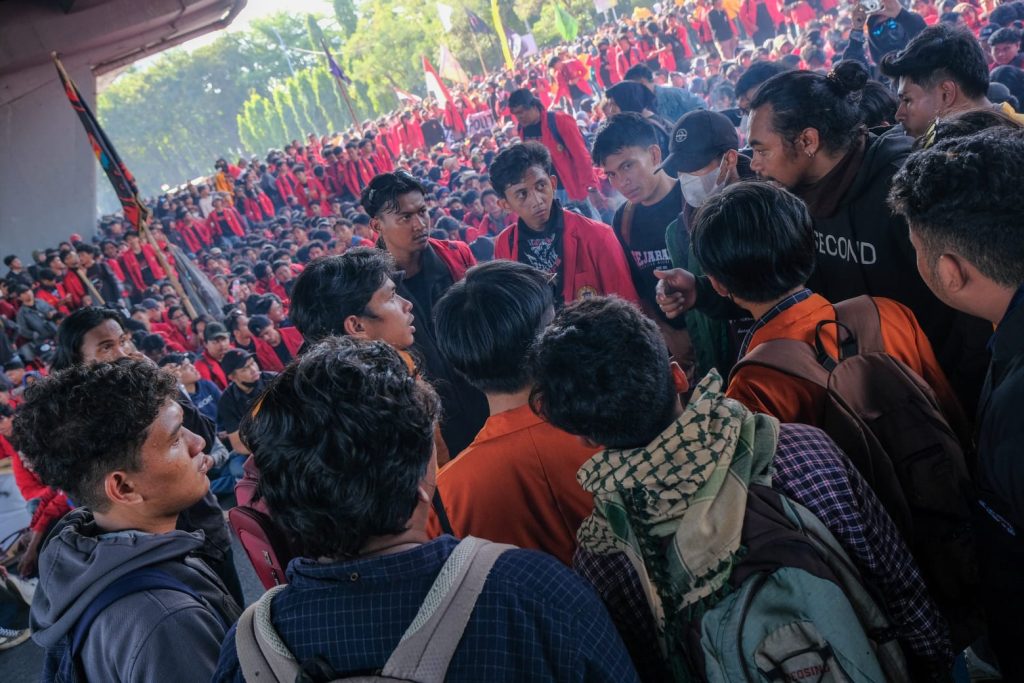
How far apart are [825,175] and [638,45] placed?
48.8ft

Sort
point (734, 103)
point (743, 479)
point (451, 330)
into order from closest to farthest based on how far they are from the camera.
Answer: point (743, 479)
point (451, 330)
point (734, 103)

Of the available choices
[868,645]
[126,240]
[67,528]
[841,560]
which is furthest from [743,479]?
[126,240]

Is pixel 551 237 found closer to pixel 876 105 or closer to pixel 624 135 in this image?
pixel 624 135

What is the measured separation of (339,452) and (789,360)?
106 cm

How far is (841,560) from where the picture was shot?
1219 mm

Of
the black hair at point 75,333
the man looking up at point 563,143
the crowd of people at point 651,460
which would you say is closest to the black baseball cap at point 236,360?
the black hair at point 75,333

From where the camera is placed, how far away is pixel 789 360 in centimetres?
158

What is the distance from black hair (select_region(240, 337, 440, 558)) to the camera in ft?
3.63

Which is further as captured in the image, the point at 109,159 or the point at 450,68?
the point at 450,68

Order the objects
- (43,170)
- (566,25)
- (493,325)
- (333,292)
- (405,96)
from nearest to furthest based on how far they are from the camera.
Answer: (493,325), (333,292), (43,170), (405,96), (566,25)

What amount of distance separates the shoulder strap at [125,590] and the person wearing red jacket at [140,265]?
13.4m

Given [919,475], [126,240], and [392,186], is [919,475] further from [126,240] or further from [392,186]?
[126,240]

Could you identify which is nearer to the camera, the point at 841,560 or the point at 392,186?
the point at 841,560

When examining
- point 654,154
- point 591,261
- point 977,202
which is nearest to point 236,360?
point 591,261
